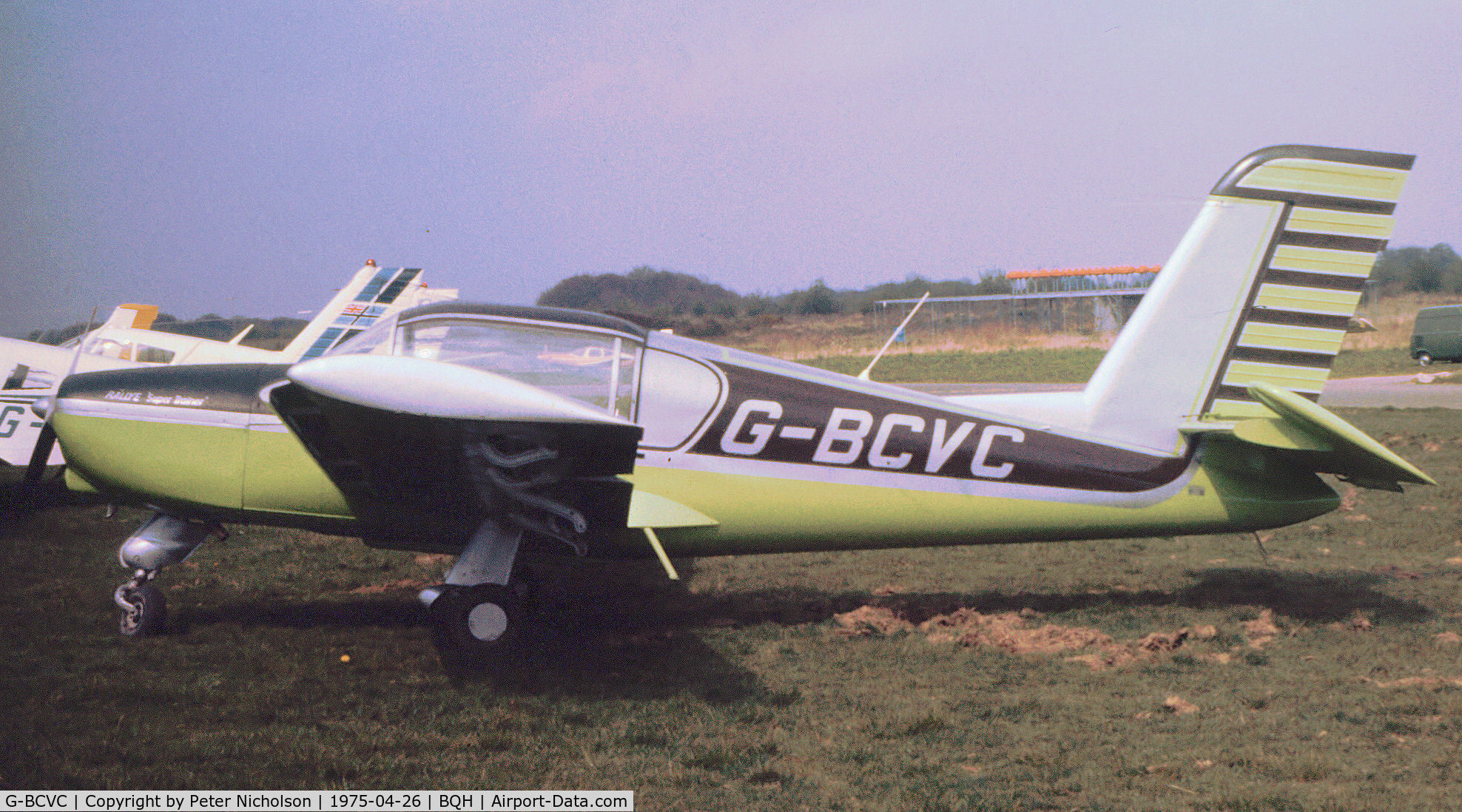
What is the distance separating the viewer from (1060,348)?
23828 millimetres

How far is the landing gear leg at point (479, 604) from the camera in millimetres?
5156

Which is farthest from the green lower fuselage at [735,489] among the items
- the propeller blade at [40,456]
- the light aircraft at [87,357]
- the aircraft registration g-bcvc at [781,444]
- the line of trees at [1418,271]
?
the line of trees at [1418,271]

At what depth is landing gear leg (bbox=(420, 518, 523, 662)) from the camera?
5.16 m

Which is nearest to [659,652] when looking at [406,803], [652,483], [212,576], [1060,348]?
[652,483]

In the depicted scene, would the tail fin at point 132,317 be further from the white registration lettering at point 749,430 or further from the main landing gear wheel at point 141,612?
the white registration lettering at point 749,430

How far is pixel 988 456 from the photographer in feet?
19.1

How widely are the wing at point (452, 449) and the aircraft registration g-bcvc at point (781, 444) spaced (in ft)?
Answer: 0.07

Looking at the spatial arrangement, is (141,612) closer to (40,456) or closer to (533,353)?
(40,456)

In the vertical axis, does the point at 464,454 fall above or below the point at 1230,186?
below

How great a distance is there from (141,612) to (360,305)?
10.6m

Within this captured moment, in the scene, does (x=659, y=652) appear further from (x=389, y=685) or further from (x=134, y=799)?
(x=134, y=799)

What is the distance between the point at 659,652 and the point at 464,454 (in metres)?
1.65

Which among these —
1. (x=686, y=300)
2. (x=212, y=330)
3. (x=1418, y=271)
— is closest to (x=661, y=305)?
(x=686, y=300)
